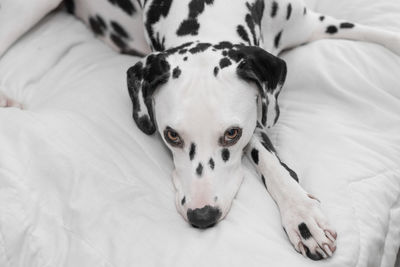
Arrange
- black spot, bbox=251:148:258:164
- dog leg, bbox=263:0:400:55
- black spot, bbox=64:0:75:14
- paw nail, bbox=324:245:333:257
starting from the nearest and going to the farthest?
paw nail, bbox=324:245:333:257
black spot, bbox=251:148:258:164
dog leg, bbox=263:0:400:55
black spot, bbox=64:0:75:14

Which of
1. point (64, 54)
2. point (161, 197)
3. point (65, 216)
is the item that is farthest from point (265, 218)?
point (64, 54)

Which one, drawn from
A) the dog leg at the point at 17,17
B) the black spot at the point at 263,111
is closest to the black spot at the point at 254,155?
the black spot at the point at 263,111

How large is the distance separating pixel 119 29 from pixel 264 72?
40.2 inches

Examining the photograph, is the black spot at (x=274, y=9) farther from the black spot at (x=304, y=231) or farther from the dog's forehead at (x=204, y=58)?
the black spot at (x=304, y=231)

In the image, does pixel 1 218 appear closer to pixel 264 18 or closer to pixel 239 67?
pixel 239 67

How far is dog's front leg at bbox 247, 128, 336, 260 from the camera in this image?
157 cm

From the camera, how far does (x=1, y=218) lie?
5.21 ft

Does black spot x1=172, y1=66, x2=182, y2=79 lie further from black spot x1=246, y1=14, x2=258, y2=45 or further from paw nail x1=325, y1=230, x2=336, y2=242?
paw nail x1=325, y1=230, x2=336, y2=242

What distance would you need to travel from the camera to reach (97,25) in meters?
2.56

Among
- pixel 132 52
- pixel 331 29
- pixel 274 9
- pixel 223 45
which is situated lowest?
pixel 331 29

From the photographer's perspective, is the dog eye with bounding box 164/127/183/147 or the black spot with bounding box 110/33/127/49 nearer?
the dog eye with bounding box 164/127/183/147

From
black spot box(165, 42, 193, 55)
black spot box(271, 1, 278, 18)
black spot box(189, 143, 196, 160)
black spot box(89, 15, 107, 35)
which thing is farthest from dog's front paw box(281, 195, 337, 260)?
black spot box(89, 15, 107, 35)

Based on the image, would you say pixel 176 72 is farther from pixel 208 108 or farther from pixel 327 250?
pixel 327 250

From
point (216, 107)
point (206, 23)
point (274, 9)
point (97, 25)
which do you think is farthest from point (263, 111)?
point (97, 25)
